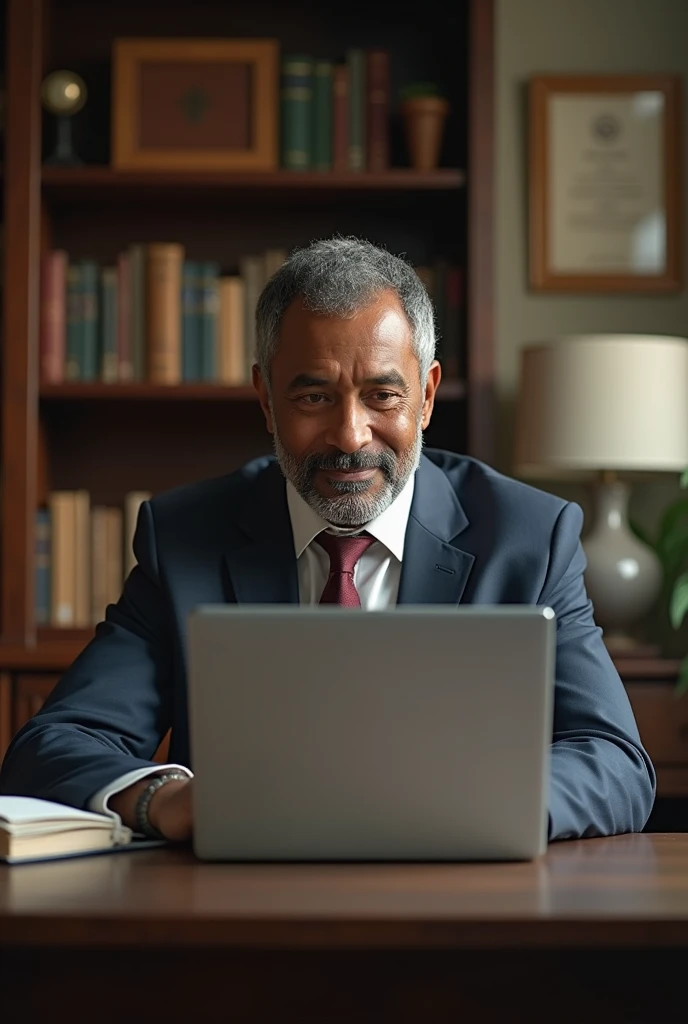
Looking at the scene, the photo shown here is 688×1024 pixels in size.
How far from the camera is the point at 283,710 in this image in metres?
1.06

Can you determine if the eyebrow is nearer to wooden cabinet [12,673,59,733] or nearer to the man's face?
the man's face

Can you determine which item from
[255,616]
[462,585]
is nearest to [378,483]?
[462,585]

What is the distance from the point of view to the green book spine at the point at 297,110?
3.18 meters

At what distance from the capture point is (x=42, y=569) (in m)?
3.15

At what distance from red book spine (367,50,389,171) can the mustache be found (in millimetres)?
1593

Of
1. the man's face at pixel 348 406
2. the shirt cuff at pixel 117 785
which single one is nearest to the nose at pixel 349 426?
the man's face at pixel 348 406

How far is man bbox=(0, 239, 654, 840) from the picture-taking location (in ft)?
5.61

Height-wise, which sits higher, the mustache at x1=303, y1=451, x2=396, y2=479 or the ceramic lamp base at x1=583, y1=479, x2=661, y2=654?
the mustache at x1=303, y1=451, x2=396, y2=479

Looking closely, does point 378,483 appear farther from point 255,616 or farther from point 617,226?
point 617,226

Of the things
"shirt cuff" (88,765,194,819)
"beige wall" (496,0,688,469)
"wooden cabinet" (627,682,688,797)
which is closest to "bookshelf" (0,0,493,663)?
"beige wall" (496,0,688,469)

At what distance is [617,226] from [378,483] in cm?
187

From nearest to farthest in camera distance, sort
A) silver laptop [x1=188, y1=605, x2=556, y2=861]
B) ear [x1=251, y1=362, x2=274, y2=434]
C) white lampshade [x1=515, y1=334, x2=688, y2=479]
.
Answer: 1. silver laptop [x1=188, y1=605, x2=556, y2=861]
2. ear [x1=251, y1=362, x2=274, y2=434]
3. white lampshade [x1=515, y1=334, x2=688, y2=479]

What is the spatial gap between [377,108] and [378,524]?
1699 mm

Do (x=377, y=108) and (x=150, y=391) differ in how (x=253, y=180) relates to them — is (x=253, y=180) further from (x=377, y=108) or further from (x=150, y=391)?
(x=150, y=391)
